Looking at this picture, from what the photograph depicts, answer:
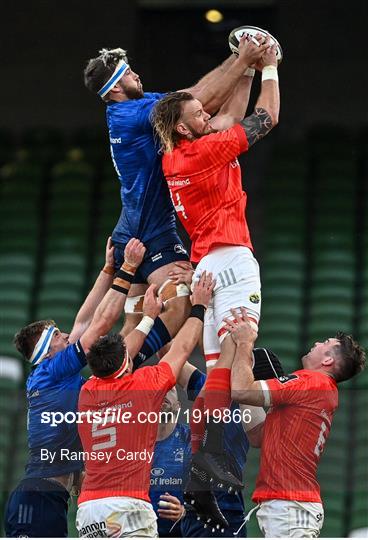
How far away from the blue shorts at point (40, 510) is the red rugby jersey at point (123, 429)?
44 cm

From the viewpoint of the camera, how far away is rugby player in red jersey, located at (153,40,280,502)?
7199 millimetres

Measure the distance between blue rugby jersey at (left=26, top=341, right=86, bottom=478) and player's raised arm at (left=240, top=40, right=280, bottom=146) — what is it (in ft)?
4.50

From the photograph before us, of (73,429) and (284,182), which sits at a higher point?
(284,182)

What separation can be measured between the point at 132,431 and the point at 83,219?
203 inches

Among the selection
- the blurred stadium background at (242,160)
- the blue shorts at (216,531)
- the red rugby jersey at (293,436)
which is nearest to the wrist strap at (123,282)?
the red rugby jersey at (293,436)

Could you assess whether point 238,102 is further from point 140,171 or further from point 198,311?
point 198,311

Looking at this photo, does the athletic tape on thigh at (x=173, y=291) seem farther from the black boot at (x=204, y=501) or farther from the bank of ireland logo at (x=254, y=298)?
the black boot at (x=204, y=501)

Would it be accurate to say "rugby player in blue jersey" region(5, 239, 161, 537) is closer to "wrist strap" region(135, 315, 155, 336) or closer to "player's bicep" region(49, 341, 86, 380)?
"player's bicep" region(49, 341, 86, 380)

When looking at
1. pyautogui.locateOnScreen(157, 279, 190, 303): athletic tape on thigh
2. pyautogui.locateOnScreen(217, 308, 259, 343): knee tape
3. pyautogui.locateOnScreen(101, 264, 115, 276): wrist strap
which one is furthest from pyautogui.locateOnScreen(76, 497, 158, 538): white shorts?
pyautogui.locateOnScreen(101, 264, 115, 276): wrist strap

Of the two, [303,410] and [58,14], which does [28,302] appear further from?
[303,410]

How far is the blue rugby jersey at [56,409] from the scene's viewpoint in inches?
300

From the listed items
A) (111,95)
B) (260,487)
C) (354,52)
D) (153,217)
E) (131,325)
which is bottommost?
(260,487)

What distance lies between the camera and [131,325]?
7711 mm

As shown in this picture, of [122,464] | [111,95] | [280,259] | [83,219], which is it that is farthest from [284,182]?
[122,464]
